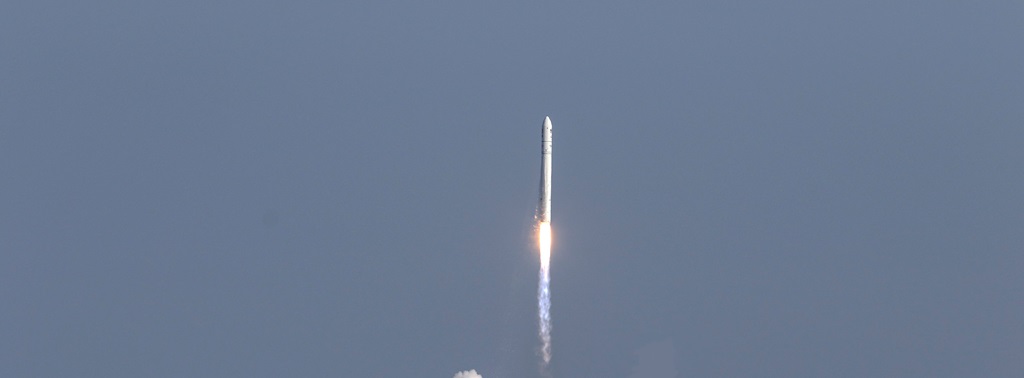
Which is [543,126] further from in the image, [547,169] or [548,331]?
[548,331]

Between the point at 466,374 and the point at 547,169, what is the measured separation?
1434 centimetres

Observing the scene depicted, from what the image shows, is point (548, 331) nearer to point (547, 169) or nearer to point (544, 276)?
point (544, 276)

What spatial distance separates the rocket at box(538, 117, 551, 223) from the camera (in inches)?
4131

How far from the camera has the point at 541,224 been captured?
348 ft

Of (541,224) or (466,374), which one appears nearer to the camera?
(541,224)

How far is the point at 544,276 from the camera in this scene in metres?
112

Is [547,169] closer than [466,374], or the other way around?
[547,169]

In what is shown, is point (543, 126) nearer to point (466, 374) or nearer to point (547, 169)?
point (547, 169)

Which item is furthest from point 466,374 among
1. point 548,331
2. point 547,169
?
point 547,169

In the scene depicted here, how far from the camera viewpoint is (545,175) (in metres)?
105

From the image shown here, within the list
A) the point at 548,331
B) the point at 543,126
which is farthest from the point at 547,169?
the point at 548,331

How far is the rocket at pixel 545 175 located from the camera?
4131 inches

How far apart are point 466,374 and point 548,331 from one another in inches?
229

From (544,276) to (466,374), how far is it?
6847mm
